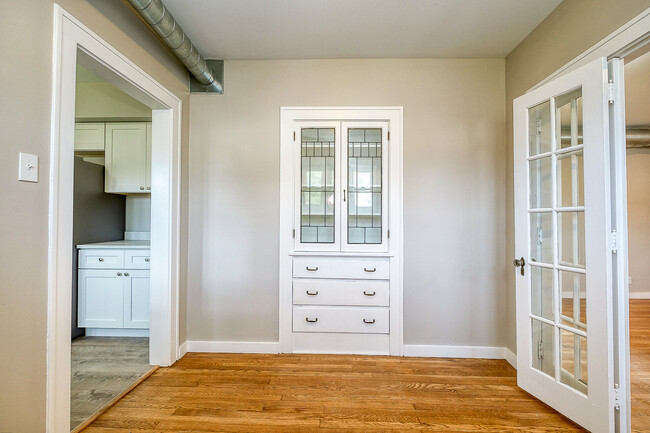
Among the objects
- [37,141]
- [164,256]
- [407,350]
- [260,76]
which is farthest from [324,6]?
[407,350]

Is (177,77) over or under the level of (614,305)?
over

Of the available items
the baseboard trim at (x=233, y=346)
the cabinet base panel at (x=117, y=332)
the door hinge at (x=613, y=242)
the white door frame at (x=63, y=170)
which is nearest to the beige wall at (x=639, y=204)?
the door hinge at (x=613, y=242)

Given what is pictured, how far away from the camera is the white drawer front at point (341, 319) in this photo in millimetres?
2826

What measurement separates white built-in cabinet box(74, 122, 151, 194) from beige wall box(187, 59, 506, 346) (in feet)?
3.02

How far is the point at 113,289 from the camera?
3105 millimetres

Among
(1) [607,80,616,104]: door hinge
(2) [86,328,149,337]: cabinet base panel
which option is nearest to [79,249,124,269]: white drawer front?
(2) [86,328,149,337]: cabinet base panel

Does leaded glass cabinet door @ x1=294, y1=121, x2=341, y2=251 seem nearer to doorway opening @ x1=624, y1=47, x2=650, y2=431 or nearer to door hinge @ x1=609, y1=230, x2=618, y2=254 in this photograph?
door hinge @ x1=609, y1=230, x2=618, y2=254

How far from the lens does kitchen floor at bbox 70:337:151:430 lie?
6.68 feet

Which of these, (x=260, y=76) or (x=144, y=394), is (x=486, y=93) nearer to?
(x=260, y=76)

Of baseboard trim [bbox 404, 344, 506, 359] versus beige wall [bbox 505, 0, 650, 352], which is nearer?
beige wall [bbox 505, 0, 650, 352]

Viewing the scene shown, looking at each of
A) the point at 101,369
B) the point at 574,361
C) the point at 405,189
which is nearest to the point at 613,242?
the point at 574,361

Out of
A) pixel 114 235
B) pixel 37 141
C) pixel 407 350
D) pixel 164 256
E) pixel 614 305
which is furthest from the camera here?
pixel 114 235

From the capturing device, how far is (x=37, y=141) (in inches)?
56.9

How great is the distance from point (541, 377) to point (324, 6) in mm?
3002
